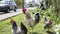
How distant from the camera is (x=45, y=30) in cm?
908

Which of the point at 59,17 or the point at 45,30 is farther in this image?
the point at 59,17

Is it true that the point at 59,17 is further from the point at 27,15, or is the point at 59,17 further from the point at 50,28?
the point at 27,15

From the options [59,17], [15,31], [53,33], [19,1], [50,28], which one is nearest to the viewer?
[15,31]

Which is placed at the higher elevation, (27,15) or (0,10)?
(27,15)

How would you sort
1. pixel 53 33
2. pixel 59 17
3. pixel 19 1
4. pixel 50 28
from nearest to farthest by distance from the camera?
pixel 53 33 < pixel 50 28 < pixel 59 17 < pixel 19 1

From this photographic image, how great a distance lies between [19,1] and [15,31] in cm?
4836

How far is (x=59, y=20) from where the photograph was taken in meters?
10.4

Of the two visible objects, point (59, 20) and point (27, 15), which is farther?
point (59, 20)

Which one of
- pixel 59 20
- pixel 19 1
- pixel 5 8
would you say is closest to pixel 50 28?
pixel 59 20

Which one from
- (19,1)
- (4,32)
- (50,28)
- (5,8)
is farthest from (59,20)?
(19,1)

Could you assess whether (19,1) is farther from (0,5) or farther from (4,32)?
(4,32)

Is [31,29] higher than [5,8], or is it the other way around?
[31,29]

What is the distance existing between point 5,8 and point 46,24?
50.7ft

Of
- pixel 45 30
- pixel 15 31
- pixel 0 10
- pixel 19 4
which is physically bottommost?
pixel 19 4
